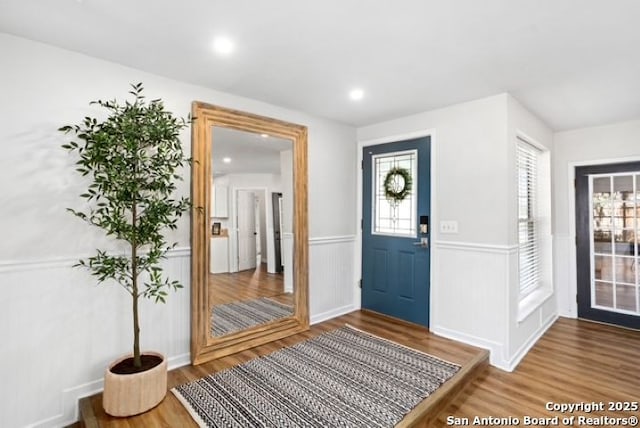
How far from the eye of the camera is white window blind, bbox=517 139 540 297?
11.7 feet

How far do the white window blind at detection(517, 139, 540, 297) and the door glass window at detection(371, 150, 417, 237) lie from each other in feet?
3.72

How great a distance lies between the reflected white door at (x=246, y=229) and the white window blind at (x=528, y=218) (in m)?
2.90

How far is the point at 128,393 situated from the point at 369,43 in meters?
2.74

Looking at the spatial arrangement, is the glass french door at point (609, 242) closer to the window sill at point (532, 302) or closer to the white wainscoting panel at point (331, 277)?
the window sill at point (532, 302)

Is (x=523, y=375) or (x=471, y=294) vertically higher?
(x=471, y=294)

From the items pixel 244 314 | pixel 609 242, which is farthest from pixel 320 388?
pixel 609 242

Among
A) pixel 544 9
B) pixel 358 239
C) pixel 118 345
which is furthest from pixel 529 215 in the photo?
pixel 118 345

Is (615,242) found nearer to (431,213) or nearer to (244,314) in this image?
(431,213)

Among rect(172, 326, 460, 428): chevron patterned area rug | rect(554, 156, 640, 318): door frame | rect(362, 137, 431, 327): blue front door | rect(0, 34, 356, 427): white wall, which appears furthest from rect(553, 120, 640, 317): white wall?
rect(0, 34, 356, 427): white wall

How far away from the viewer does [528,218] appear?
374cm

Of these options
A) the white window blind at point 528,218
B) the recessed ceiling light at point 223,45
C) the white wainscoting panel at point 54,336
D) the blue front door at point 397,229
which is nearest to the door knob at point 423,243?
the blue front door at point 397,229

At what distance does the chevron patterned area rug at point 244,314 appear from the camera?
2.96 meters

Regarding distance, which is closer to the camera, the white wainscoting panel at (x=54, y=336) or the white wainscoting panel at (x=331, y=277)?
the white wainscoting panel at (x=54, y=336)

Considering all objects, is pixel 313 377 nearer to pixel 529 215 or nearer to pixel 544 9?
pixel 544 9
